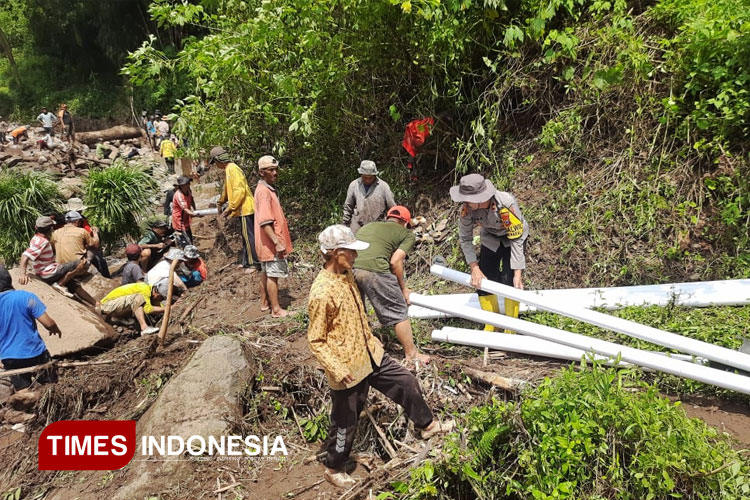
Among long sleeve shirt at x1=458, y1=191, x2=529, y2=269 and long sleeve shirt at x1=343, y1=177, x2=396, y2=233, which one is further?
long sleeve shirt at x1=343, y1=177, x2=396, y2=233

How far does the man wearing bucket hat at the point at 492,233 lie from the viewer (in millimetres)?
4145

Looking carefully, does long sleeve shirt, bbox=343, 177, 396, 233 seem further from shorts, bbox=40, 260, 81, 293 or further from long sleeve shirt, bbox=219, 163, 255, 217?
shorts, bbox=40, 260, 81, 293

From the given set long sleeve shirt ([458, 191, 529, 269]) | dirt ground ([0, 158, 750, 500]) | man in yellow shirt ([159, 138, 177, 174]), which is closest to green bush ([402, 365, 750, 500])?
dirt ground ([0, 158, 750, 500])

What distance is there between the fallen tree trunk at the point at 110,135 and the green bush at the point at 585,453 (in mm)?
19095

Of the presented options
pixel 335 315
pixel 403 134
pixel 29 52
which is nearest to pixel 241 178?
pixel 403 134

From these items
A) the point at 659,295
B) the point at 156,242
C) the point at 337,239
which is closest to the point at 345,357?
the point at 337,239

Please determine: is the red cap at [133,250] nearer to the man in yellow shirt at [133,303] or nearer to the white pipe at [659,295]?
the man in yellow shirt at [133,303]

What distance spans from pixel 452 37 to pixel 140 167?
6.76m

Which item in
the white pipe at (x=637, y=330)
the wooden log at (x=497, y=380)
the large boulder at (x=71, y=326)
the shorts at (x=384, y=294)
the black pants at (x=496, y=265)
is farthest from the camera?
the large boulder at (x=71, y=326)

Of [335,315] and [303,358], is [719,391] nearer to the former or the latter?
[335,315]

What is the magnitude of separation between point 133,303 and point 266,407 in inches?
121

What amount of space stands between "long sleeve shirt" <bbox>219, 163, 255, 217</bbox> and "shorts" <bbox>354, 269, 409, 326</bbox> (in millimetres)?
2773

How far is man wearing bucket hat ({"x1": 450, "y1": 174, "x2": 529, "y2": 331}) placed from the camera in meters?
4.14

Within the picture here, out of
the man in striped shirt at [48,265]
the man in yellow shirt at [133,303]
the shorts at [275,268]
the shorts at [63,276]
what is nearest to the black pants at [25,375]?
the man in yellow shirt at [133,303]
